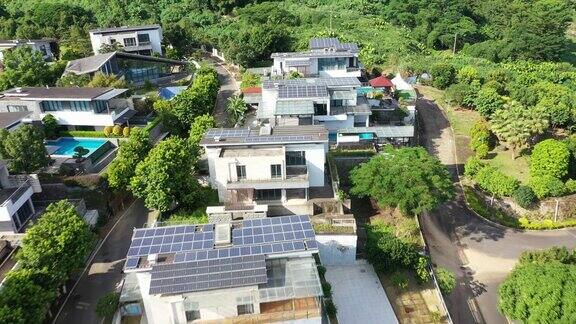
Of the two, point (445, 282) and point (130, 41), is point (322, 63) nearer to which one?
point (130, 41)

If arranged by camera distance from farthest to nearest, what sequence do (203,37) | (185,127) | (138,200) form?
(203,37) → (185,127) → (138,200)

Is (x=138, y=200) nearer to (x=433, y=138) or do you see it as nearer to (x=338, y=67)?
(x=338, y=67)

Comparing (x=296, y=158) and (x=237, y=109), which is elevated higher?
(x=237, y=109)

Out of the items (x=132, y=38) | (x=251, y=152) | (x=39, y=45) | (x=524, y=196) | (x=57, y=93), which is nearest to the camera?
(x=251, y=152)

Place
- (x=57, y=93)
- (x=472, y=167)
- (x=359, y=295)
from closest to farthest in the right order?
(x=359, y=295) < (x=472, y=167) < (x=57, y=93)

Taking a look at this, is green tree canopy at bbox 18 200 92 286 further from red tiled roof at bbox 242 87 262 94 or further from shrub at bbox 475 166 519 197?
shrub at bbox 475 166 519 197

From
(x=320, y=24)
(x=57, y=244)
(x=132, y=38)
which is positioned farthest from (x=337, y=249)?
(x=320, y=24)

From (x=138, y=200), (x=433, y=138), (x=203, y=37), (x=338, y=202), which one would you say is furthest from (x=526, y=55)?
(x=138, y=200)
